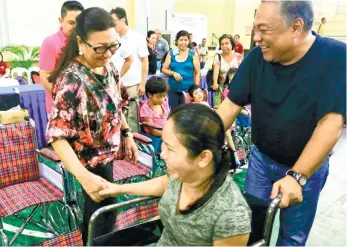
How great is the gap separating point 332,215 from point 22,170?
2.36 m

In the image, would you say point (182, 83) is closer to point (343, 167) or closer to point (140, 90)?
point (140, 90)

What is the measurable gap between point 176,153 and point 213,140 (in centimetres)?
12

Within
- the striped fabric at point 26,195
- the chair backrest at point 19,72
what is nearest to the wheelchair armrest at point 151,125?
the striped fabric at point 26,195

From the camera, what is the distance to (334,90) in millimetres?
1222

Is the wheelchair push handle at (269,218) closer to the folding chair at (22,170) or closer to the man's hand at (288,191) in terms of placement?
the man's hand at (288,191)

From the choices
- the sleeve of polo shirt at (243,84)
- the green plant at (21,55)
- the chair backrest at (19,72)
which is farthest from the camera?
the green plant at (21,55)

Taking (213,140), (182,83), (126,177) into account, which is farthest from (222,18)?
(213,140)

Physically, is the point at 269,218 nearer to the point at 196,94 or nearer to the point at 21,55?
the point at 196,94

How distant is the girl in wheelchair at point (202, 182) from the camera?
96cm

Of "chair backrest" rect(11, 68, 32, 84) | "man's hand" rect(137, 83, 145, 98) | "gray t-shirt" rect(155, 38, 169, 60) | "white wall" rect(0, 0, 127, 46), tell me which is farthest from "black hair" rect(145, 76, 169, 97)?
"white wall" rect(0, 0, 127, 46)

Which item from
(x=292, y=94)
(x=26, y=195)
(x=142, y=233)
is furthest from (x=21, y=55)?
(x=292, y=94)

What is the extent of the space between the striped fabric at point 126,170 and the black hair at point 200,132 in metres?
1.26

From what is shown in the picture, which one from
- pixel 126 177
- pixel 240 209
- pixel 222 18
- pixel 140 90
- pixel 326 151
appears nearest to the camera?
pixel 240 209

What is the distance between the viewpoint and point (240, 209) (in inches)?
37.9
